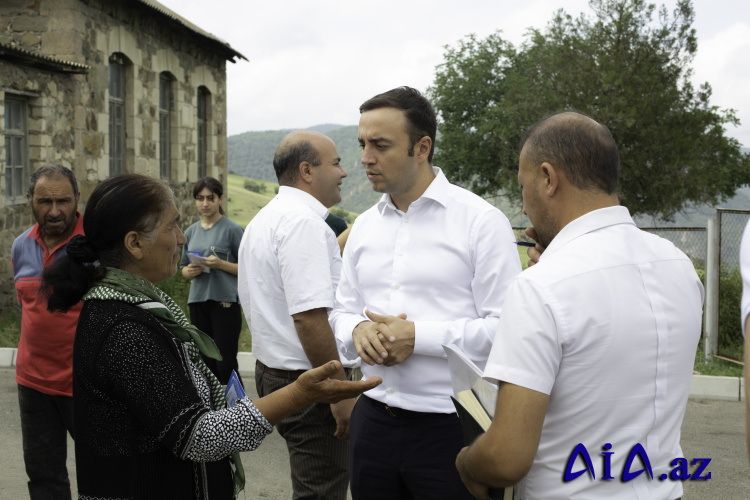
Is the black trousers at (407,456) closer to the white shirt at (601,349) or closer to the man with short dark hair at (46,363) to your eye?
the white shirt at (601,349)


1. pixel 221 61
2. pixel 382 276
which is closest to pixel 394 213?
pixel 382 276

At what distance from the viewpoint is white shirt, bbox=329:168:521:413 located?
2.82m

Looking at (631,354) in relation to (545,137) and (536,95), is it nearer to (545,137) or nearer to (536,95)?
(545,137)

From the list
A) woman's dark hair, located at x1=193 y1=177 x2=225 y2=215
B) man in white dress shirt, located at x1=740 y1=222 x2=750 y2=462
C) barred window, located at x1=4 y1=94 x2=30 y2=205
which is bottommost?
man in white dress shirt, located at x1=740 y1=222 x2=750 y2=462

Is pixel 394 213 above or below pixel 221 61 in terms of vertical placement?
below

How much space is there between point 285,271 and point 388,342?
85cm

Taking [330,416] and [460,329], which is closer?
[460,329]

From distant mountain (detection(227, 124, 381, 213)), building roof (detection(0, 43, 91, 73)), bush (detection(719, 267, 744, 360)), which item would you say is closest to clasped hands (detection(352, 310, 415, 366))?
bush (detection(719, 267, 744, 360))

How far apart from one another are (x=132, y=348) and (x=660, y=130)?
1146 inches

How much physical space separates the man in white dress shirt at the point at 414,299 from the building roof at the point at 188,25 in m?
12.9

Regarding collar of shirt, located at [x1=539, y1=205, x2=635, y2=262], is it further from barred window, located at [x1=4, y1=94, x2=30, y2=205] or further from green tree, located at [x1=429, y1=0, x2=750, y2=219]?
green tree, located at [x1=429, y1=0, x2=750, y2=219]

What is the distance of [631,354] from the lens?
1812 mm

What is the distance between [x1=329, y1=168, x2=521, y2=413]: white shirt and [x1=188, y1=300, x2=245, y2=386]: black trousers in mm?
3745

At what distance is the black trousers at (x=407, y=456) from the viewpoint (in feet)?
9.04
